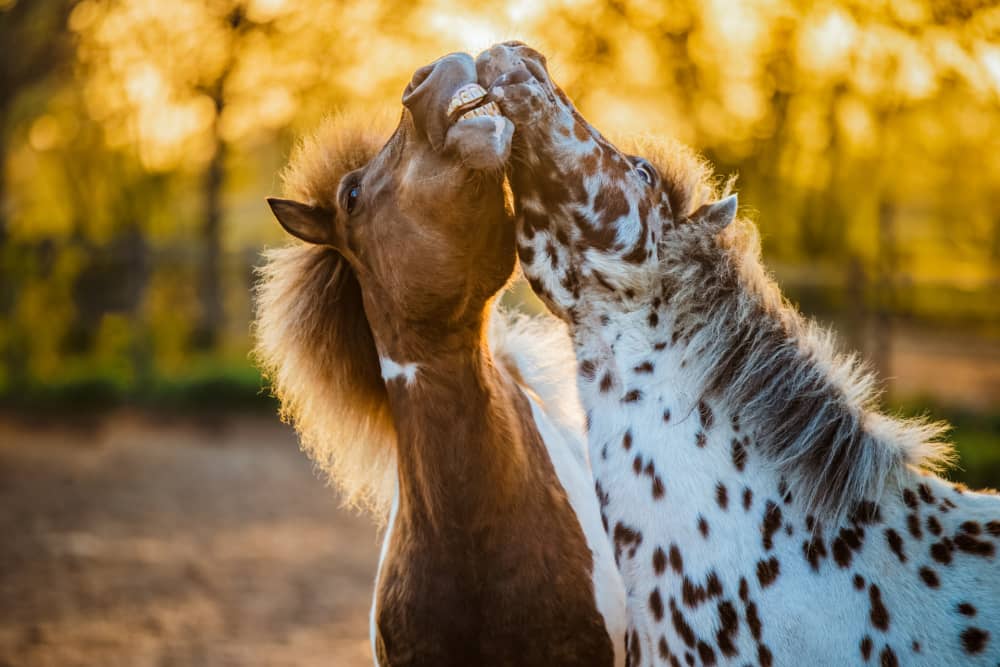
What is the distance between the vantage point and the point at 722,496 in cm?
198

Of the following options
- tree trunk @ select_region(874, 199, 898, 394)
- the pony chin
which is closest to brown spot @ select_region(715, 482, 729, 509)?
the pony chin

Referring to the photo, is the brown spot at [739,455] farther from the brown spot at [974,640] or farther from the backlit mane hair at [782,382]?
the brown spot at [974,640]

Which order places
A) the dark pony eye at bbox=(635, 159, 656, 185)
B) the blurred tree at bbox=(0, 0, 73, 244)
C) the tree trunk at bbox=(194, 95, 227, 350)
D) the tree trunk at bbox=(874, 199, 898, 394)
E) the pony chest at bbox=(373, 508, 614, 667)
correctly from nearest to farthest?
1. the dark pony eye at bbox=(635, 159, 656, 185)
2. the pony chest at bbox=(373, 508, 614, 667)
3. the tree trunk at bbox=(874, 199, 898, 394)
4. the blurred tree at bbox=(0, 0, 73, 244)
5. the tree trunk at bbox=(194, 95, 227, 350)

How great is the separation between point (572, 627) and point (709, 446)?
2.54 feet

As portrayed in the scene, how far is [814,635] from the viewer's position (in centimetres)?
184

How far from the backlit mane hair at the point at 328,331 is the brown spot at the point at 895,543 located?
1.69m

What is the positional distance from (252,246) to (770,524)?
15.1m

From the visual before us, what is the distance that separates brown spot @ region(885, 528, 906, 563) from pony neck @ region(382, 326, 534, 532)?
1.03 meters

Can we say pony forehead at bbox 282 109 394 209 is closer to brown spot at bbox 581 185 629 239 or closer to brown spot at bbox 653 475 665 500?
A: brown spot at bbox 581 185 629 239

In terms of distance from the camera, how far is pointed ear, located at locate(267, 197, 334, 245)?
266 centimetres

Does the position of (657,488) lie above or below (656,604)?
above

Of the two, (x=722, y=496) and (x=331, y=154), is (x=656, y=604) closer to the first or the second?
(x=722, y=496)

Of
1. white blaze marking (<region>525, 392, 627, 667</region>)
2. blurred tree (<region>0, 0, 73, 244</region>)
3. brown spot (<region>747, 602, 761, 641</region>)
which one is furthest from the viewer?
blurred tree (<region>0, 0, 73, 244</region>)

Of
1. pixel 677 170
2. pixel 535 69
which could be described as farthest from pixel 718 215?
pixel 535 69
